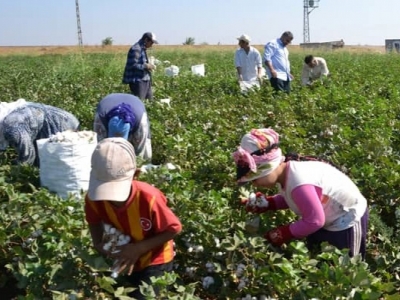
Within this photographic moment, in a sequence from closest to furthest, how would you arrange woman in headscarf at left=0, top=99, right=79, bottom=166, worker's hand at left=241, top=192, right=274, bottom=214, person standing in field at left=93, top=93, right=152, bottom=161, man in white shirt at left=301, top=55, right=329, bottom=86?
worker's hand at left=241, top=192, right=274, bottom=214, person standing in field at left=93, top=93, right=152, bottom=161, woman in headscarf at left=0, top=99, right=79, bottom=166, man in white shirt at left=301, top=55, right=329, bottom=86

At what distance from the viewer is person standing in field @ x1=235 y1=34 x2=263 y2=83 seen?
29.7 feet

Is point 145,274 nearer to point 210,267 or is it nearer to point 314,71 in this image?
point 210,267

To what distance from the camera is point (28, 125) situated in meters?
4.50

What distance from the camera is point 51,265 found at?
2.49 m

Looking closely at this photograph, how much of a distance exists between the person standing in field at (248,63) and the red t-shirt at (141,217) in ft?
22.2

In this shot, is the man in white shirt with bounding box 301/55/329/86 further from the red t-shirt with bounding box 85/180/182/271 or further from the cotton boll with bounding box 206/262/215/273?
the red t-shirt with bounding box 85/180/182/271

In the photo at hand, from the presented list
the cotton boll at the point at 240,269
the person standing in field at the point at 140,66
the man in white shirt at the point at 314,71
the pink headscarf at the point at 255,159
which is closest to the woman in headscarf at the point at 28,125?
the pink headscarf at the point at 255,159

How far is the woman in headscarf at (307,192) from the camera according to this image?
252 cm

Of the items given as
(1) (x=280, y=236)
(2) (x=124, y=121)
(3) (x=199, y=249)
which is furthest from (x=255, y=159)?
(2) (x=124, y=121)

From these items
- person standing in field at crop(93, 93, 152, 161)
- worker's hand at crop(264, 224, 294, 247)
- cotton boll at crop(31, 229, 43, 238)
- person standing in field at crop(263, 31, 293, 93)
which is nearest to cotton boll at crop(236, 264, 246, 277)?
worker's hand at crop(264, 224, 294, 247)

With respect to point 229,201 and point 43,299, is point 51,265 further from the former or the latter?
point 229,201

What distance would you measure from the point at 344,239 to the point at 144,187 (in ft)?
3.19

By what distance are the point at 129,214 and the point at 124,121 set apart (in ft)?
4.92

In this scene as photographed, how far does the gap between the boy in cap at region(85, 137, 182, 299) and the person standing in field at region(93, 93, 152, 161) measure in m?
1.35
